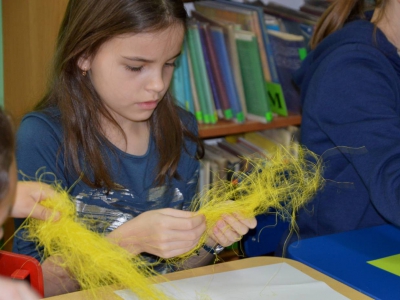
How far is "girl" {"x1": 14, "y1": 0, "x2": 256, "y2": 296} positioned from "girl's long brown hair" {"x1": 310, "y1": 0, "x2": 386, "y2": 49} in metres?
0.49

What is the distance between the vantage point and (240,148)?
2.42 metres

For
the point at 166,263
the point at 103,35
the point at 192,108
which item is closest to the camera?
the point at 103,35

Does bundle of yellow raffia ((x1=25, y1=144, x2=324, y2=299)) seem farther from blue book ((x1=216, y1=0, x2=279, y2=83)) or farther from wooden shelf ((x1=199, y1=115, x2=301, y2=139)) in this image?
blue book ((x1=216, y1=0, x2=279, y2=83))

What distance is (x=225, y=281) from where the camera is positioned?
3.73ft

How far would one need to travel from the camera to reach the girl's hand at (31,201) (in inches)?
42.8

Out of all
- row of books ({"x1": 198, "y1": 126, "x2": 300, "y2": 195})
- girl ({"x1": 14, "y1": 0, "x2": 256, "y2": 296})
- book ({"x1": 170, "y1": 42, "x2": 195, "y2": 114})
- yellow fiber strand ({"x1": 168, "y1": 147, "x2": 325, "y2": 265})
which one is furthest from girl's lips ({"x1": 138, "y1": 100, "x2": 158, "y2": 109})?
row of books ({"x1": 198, "y1": 126, "x2": 300, "y2": 195})

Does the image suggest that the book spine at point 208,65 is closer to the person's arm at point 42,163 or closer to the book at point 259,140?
the book at point 259,140

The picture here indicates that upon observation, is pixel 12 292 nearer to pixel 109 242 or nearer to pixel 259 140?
pixel 109 242

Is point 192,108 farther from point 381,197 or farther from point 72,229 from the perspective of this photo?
point 72,229

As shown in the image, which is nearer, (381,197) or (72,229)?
(72,229)

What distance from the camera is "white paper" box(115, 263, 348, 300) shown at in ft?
3.51

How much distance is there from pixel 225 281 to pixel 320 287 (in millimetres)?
170

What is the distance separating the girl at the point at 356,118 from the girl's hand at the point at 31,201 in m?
0.74

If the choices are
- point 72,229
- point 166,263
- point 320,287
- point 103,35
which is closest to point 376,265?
point 320,287
